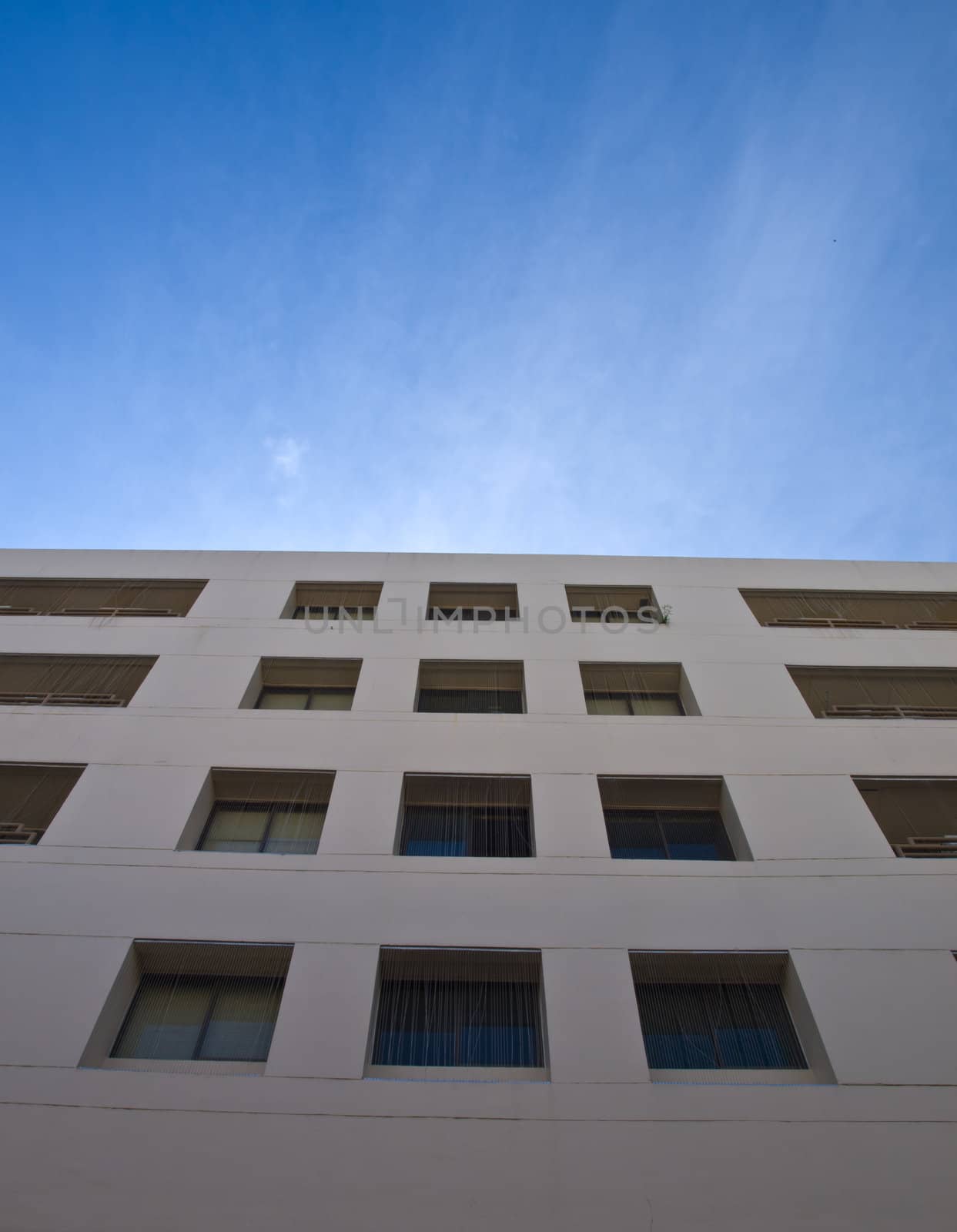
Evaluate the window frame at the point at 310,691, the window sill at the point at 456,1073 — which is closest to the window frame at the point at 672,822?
the window sill at the point at 456,1073

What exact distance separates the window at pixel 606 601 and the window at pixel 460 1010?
796cm

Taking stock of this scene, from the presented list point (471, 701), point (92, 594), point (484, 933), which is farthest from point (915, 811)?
point (92, 594)

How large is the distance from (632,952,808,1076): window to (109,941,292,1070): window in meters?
4.58

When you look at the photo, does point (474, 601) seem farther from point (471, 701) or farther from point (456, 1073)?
point (456, 1073)

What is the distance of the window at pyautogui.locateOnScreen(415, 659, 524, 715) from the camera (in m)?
12.5

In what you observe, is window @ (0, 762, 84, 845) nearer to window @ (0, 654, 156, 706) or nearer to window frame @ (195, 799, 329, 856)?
window @ (0, 654, 156, 706)

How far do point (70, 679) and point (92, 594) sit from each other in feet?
10.3

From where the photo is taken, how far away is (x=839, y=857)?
8.85m

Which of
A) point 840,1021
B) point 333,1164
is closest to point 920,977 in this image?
point 840,1021

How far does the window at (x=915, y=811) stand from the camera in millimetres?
9602

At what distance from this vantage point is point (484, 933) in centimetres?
802

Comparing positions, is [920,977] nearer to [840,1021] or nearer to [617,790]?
[840,1021]

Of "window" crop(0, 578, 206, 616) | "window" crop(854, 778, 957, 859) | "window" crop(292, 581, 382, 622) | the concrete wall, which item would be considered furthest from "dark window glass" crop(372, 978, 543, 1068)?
"window" crop(0, 578, 206, 616)

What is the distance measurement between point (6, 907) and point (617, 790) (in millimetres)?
8613
